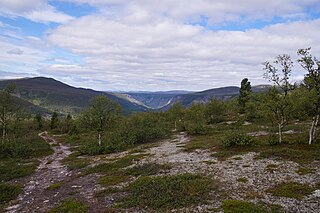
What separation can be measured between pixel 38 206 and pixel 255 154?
2566 cm

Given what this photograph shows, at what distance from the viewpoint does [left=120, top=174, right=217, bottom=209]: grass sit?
61.7ft

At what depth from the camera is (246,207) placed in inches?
655

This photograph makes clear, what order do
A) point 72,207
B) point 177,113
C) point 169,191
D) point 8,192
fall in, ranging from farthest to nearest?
point 177,113, point 8,192, point 169,191, point 72,207

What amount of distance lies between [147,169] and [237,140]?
16.3 m

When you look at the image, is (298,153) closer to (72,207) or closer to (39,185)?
(72,207)

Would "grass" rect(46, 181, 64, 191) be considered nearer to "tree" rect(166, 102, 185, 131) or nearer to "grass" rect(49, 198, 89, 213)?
"grass" rect(49, 198, 89, 213)

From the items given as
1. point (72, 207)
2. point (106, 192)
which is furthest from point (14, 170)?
point (72, 207)

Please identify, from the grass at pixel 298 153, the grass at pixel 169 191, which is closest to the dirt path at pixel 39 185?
the grass at pixel 169 191

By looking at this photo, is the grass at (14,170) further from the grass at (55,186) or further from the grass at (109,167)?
the grass at (109,167)

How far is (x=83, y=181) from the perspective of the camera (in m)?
28.0

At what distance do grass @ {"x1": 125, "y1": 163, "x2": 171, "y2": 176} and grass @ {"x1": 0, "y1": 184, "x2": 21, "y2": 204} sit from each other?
11.8 meters

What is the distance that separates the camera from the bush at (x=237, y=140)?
3722 cm

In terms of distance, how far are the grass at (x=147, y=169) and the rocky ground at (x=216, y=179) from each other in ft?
4.15

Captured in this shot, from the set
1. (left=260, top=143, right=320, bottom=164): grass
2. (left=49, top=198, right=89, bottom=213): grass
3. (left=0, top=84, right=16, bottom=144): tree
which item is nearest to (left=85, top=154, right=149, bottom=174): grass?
(left=49, top=198, right=89, bottom=213): grass
